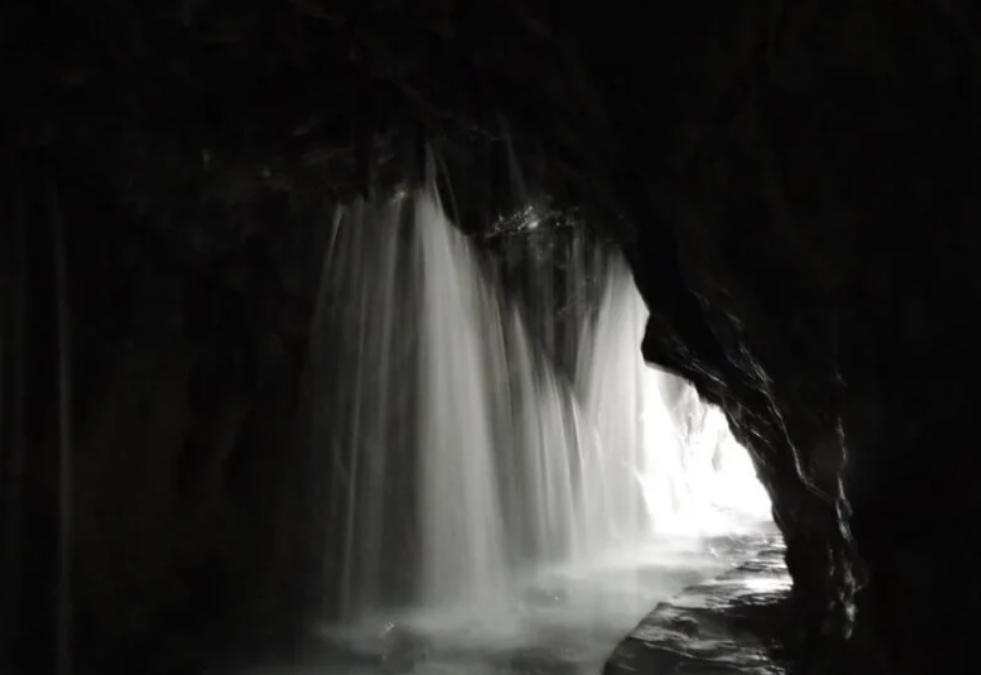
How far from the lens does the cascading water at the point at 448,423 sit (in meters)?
9.38

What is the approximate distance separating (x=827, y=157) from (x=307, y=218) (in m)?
5.92

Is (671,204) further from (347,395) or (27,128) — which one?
(347,395)

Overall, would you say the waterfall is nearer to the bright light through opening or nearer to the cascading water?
the cascading water

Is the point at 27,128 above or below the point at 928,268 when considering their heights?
above

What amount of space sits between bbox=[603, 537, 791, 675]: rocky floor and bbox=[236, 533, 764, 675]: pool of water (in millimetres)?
491

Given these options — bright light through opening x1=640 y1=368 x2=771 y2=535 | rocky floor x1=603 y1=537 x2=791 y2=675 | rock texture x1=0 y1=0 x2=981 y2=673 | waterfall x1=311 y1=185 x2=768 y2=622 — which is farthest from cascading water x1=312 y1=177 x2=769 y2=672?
rocky floor x1=603 y1=537 x2=791 y2=675

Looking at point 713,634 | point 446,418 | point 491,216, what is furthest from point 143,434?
point 713,634

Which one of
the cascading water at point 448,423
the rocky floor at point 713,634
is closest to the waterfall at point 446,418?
the cascading water at point 448,423

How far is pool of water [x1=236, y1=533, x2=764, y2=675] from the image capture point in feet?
20.8

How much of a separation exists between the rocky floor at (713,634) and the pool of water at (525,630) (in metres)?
0.49

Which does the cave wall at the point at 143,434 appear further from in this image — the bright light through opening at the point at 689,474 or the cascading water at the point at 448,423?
the bright light through opening at the point at 689,474

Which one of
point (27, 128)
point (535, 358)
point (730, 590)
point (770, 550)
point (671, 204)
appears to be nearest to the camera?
point (671, 204)

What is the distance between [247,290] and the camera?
7.89 meters

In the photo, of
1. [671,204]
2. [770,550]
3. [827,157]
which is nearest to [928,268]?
[827,157]
